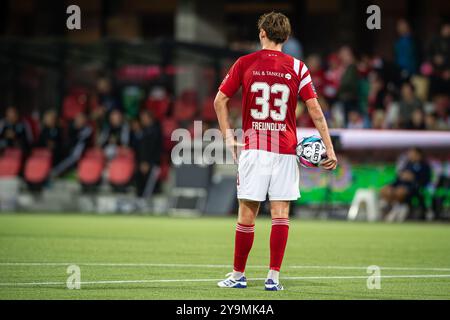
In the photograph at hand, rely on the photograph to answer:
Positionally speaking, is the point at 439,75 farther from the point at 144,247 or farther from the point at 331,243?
the point at 144,247

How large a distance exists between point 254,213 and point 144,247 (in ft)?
15.8

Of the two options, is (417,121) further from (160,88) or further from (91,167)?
(91,167)

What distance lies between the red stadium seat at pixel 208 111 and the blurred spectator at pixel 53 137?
11.7 feet

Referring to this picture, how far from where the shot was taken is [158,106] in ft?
83.5

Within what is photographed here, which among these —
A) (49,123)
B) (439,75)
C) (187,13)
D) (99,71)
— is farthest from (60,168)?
(439,75)

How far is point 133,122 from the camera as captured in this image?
24.3 meters

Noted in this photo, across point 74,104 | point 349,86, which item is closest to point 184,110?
point 74,104

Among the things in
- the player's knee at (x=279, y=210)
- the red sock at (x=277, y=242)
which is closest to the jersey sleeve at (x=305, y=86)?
the player's knee at (x=279, y=210)

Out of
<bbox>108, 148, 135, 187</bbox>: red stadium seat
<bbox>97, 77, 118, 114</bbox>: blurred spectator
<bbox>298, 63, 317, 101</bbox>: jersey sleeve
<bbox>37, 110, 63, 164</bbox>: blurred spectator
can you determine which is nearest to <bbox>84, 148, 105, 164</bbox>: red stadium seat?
<bbox>108, 148, 135, 187</bbox>: red stadium seat

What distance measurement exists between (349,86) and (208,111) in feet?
12.6

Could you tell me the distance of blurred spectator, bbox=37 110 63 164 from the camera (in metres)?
24.7

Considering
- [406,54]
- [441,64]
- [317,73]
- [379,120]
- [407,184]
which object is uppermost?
[406,54]

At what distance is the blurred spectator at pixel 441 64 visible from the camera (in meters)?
23.1

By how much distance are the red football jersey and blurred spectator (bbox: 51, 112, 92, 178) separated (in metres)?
15.9
